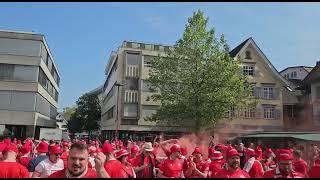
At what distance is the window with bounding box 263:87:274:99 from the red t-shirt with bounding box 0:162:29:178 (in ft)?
158

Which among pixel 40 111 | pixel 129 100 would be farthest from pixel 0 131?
pixel 129 100

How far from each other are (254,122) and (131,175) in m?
44.8

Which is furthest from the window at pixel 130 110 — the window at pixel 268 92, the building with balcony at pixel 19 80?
the window at pixel 268 92

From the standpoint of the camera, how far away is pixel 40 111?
4906 cm

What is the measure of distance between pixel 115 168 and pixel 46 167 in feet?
4.15

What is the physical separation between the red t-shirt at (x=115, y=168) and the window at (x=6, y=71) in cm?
4014

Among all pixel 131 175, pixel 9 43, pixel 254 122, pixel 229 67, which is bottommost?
pixel 131 175

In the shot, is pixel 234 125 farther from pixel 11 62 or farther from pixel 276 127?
pixel 11 62

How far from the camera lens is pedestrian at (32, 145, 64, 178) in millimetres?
7148

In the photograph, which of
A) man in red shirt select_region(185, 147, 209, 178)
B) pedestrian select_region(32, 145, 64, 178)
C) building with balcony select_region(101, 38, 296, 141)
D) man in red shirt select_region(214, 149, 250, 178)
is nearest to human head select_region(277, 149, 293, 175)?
man in red shirt select_region(214, 149, 250, 178)

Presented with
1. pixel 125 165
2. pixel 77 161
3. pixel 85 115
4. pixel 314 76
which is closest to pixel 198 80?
pixel 314 76

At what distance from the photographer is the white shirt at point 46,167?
7.17 meters

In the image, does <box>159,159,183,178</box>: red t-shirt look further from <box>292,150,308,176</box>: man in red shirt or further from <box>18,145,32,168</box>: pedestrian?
<box>18,145,32,168</box>: pedestrian

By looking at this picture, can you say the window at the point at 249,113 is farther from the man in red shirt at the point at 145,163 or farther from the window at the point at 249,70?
the man in red shirt at the point at 145,163
